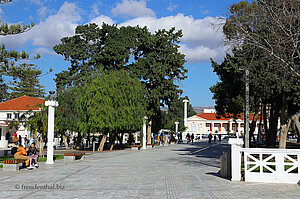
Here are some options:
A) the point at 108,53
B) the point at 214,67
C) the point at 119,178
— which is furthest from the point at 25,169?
the point at 108,53

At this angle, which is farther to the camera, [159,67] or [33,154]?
[159,67]

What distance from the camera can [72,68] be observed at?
192 ft

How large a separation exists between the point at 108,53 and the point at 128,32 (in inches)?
164

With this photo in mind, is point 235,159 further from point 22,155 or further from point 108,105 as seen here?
point 108,105

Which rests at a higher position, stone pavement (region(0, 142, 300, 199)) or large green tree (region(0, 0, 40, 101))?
large green tree (region(0, 0, 40, 101))

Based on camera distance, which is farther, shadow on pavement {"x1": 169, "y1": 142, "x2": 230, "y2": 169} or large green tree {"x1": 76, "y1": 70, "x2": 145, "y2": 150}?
large green tree {"x1": 76, "y1": 70, "x2": 145, "y2": 150}

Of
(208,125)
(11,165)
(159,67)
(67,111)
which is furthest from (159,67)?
(208,125)

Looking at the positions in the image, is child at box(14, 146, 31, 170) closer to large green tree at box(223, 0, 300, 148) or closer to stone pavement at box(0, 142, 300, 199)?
stone pavement at box(0, 142, 300, 199)

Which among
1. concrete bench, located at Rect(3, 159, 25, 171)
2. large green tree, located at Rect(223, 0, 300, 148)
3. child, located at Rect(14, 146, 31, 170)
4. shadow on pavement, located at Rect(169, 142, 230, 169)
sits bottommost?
shadow on pavement, located at Rect(169, 142, 230, 169)

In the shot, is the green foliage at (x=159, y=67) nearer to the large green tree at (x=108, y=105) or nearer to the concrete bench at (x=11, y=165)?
the large green tree at (x=108, y=105)

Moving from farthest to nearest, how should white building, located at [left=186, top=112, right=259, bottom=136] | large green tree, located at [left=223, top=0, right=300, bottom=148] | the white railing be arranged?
white building, located at [left=186, top=112, right=259, bottom=136], large green tree, located at [left=223, top=0, right=300, bottom=148], the white railing

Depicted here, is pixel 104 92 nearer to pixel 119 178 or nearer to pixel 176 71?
pixel 176 71

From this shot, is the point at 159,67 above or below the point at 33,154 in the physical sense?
above

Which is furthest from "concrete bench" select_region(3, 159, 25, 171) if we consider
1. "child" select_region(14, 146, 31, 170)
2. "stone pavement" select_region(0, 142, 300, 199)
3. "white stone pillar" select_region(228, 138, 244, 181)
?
"white stone pillar" select_region(228, 138, 244, 181)
